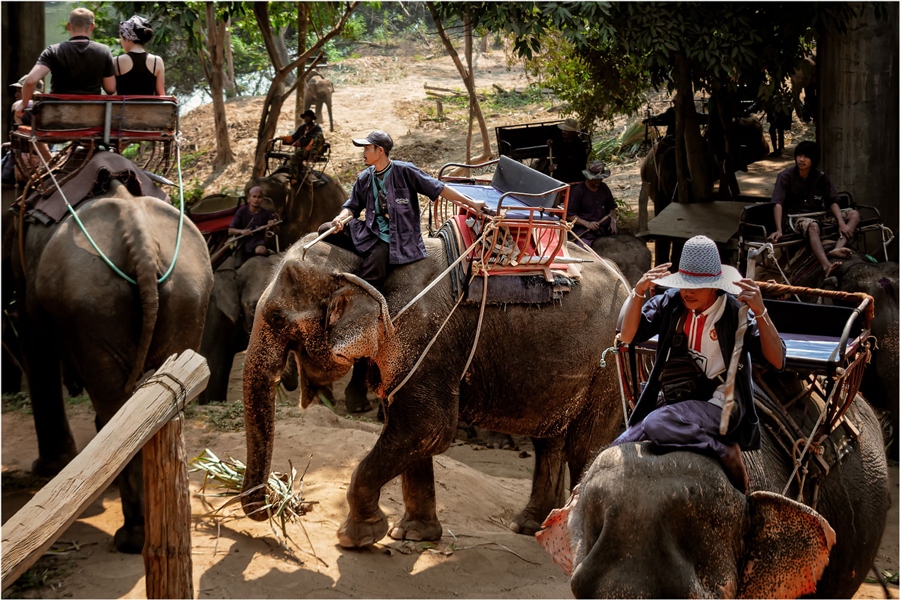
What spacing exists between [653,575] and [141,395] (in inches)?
79.8

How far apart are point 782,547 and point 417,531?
2.95 metres

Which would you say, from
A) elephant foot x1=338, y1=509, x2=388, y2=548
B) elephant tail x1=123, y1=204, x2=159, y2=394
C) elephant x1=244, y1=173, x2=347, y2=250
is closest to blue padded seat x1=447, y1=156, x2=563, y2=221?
elephant tail x1=123, y1=204, x2=159, y2=394

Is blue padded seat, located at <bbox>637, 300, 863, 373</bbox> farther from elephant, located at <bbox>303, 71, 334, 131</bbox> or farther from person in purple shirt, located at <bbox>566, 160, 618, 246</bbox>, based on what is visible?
elephant, located at <bbox>303, 71, 334, 131</bbox>

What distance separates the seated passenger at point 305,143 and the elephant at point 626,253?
15.0 feet

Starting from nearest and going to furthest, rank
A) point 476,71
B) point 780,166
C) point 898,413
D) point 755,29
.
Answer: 1. point 898,413
2. point 755,29
3. point 780,166
4. point 476,71

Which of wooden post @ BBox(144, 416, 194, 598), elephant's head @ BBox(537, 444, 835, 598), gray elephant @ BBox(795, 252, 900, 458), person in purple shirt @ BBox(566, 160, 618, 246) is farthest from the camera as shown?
person in purple shirt @ BBox(566, 160, 618, 246)

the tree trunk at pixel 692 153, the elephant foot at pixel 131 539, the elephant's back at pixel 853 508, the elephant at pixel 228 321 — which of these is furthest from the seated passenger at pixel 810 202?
the elephant foot at pixel 131 539

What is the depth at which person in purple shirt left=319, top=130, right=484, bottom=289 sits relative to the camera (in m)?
5.49

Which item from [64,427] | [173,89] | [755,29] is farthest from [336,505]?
[173,89]

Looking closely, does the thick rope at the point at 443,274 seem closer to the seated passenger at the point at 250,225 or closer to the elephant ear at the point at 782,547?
the elephant ear at the point at 782,547

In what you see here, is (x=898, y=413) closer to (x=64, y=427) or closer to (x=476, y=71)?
(x=64, y=427)

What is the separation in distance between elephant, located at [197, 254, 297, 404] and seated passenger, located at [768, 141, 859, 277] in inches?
187

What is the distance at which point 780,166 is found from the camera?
16.5m

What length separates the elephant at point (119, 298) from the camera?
559 cm
